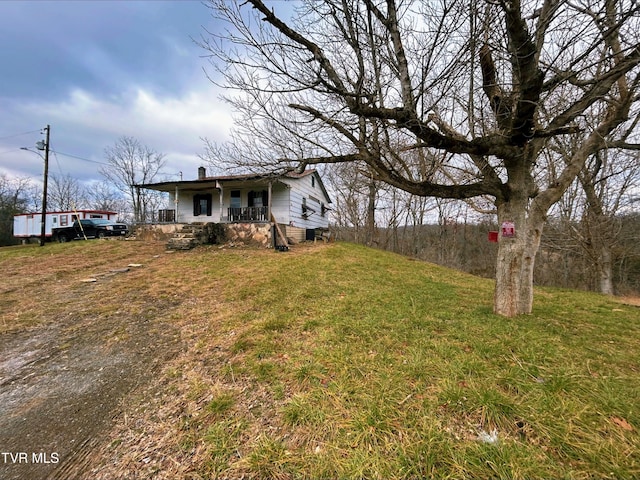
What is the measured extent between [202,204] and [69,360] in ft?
43.8

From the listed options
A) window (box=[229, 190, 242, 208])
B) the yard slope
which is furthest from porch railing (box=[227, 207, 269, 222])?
the yard slope

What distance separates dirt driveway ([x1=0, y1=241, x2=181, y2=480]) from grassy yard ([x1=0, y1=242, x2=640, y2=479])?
276 mm

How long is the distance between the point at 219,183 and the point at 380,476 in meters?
13.6

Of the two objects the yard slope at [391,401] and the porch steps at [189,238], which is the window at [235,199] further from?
the yard slope at [391,401]

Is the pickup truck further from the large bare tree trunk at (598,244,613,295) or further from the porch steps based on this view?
the large bare tree trunk at (598,244,613,295)

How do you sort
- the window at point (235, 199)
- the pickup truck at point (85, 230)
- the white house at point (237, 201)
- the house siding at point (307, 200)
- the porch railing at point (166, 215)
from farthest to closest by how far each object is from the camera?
the pickup truck at point (85, 230)
the porch railing at point (166, 215)
the window at point (235, 199)
the house siding at point (307, 200)
the white house at point (237, 201)

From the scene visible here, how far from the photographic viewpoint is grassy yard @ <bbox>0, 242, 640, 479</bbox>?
1.49m

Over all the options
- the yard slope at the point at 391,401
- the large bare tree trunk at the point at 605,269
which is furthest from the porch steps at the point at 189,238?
the large bare tree trunk at the point at 605,269

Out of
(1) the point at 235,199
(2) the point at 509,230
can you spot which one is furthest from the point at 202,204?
(2) the point at 509,230

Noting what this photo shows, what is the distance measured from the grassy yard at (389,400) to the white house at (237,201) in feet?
32.9

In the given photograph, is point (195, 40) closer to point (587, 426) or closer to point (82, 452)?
point (82, 452)

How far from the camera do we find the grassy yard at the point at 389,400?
58.8 inches

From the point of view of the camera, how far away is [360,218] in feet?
72.6

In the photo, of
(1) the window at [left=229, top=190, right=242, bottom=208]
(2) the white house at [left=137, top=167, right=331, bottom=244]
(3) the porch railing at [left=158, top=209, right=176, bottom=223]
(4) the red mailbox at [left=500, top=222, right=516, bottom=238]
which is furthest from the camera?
(3) the porch railing at [left=158, top=209, right=176, bottom=223]
